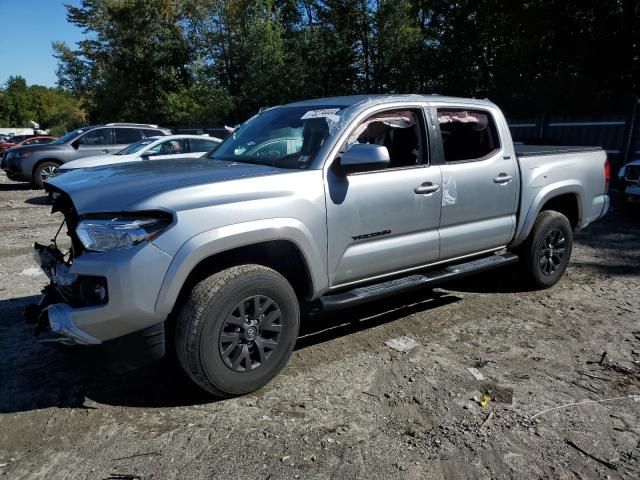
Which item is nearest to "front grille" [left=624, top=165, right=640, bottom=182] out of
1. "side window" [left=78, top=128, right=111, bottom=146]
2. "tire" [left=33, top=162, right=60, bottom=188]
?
"side window" [left=78, top=128, right=111, bottom=146]

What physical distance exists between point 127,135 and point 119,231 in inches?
478

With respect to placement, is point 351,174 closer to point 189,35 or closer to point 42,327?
point 42,327

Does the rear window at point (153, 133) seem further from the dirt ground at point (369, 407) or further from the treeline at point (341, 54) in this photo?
the treeline at point (341, 54)

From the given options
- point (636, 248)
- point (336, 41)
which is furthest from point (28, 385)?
point (336, 41)

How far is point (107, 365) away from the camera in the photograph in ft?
9.79

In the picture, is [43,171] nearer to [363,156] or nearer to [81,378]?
[81,378]

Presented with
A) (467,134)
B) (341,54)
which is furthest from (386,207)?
(341,54)

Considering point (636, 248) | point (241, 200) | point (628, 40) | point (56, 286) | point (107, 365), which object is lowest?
point (636, 248)

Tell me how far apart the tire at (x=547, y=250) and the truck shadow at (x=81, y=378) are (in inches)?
71.0

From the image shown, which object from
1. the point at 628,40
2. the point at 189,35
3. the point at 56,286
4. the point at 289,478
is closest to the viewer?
the point at 289,478

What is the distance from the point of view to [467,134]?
4762 mm

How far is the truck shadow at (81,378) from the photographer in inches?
131

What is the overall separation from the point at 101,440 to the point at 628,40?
55.0 ft

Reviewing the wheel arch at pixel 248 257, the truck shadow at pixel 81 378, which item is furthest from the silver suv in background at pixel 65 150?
the wheel arch at pixel 248 257
